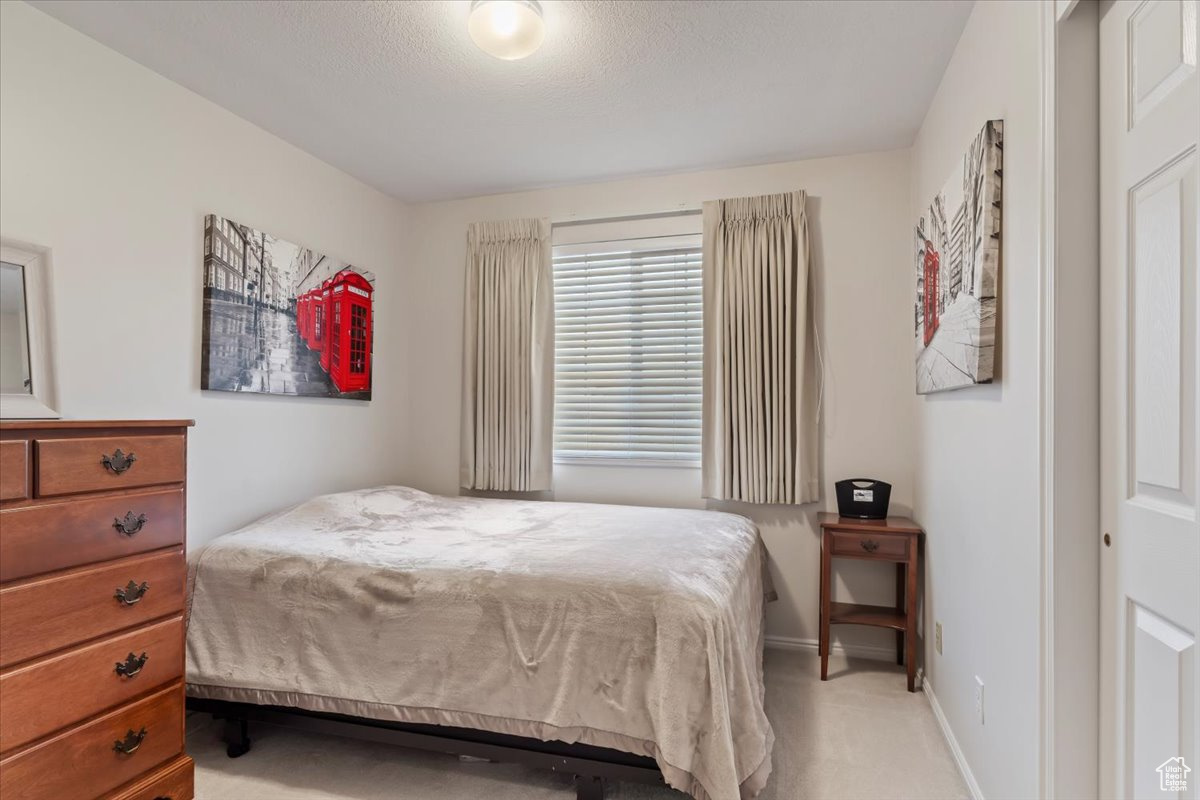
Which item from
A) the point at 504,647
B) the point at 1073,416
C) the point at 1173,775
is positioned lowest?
the point at 504,647

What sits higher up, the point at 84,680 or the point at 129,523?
the point at 129,523

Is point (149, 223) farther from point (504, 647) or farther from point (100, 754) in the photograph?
point (504, 647)

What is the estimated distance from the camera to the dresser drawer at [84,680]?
140cm

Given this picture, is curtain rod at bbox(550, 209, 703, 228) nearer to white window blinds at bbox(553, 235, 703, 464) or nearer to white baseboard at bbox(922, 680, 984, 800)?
white window blinds at bbox(553, 235, 703, 464)

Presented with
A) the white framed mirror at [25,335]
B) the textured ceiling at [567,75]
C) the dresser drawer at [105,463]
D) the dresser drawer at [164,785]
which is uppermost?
the textured ceiling at [567,75]

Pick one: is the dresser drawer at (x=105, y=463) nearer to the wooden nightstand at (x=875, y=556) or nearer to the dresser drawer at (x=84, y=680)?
the dresser drawer at (x=84, y=680)

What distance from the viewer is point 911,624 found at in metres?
2.67

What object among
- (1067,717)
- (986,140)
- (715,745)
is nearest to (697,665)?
(715,745)

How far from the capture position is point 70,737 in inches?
59.6

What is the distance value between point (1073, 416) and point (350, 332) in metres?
3.27

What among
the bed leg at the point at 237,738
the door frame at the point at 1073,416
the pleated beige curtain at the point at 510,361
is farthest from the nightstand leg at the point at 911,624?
the bed leg at the point at 237,738

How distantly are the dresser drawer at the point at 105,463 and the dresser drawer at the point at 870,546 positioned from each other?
2.62 m

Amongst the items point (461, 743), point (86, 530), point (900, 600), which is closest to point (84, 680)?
point (86, 530)

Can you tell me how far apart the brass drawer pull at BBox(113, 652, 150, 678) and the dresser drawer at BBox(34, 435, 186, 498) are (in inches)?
18.9
